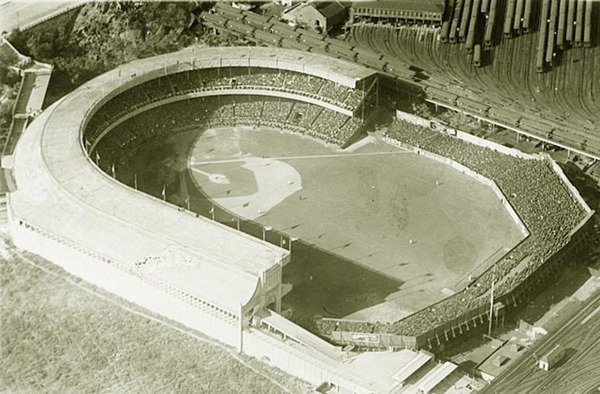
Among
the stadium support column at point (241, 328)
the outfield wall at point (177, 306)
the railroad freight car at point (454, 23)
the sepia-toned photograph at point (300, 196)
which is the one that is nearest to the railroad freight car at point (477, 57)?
the sepia-toned photograph at point (300, 196)

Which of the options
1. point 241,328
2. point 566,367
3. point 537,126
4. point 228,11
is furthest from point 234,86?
point 566,367

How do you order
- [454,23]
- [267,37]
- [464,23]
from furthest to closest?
[267,37] < [464,23] < [454,23]

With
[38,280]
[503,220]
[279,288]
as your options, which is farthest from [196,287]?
[503,220]

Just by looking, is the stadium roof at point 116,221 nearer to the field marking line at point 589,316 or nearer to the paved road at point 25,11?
the paved road at point 25,11

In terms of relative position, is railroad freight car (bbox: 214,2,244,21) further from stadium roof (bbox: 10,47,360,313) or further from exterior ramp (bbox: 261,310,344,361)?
exterior ramp (bbox: 261,310,344,361)

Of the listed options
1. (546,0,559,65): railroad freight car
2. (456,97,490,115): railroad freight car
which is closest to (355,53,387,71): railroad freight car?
(456,97,490,115): railroad freight car

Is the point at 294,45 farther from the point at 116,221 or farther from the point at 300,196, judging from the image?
the point at 116,221
